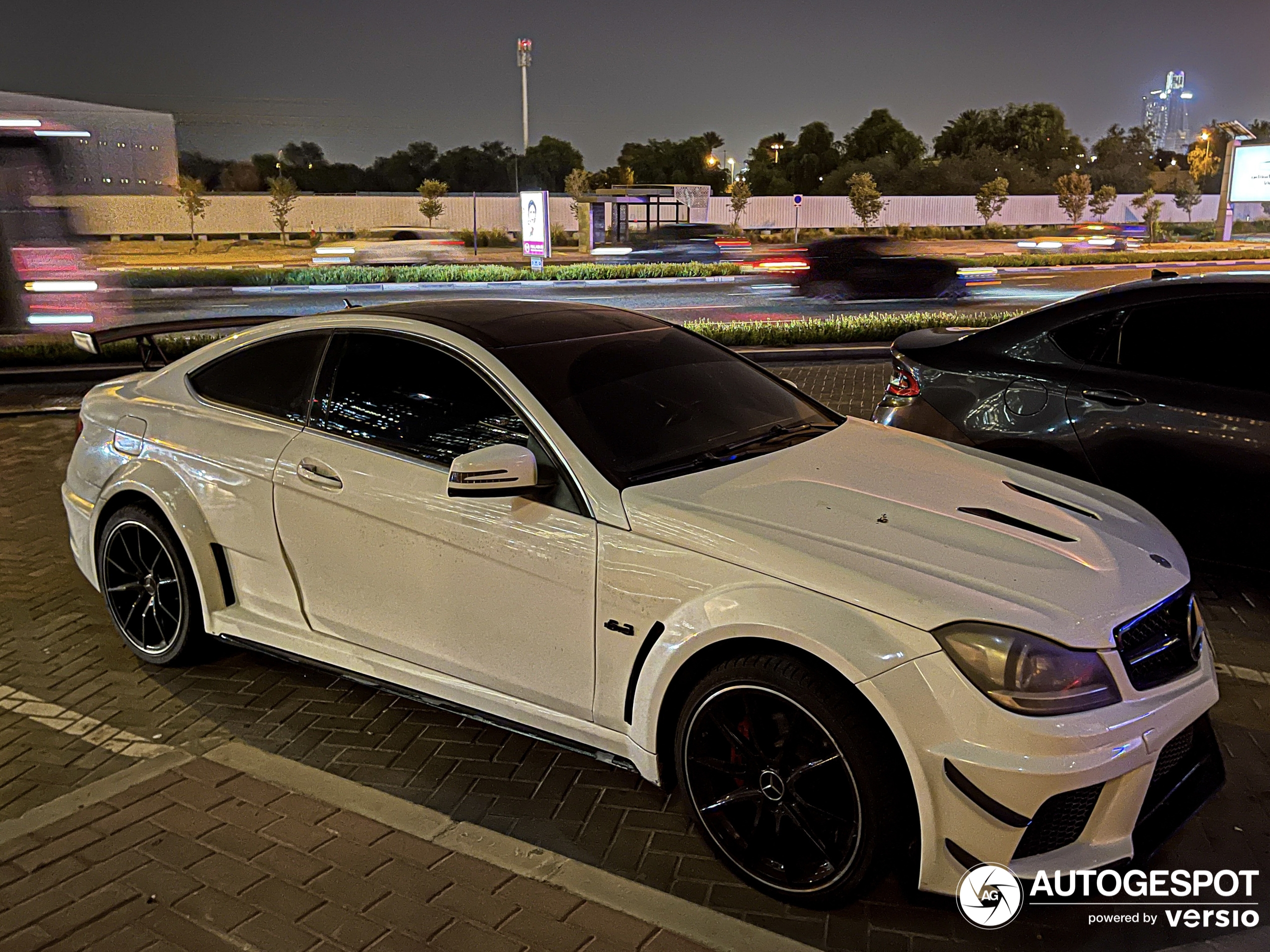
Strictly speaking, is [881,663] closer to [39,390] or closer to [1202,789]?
[1202,789]

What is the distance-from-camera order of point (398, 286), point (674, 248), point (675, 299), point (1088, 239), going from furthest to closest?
point (1088, 239) < point (674, 248) < point (398, 286) < point (675, 299)

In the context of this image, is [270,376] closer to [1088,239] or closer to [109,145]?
[109,145]

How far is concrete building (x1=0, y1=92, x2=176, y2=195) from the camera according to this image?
14.5 m

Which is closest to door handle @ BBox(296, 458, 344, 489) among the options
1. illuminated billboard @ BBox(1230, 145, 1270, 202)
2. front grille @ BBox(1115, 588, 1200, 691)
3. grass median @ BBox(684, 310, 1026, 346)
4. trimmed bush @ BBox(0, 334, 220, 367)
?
front grille @ BBox(1115, 588, 1200, 691)

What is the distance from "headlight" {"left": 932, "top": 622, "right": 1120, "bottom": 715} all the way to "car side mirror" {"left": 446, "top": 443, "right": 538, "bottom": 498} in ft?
4.42

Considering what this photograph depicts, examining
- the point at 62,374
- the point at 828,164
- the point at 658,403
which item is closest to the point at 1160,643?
the point at 658,403

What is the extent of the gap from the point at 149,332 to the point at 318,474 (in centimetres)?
228

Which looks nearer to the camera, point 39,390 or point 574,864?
point 574,864

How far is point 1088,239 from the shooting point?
3325 centimetres

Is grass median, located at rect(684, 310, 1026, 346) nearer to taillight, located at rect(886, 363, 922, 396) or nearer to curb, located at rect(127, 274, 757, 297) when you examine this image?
curb, located at rect(127, 274, 757, 297)

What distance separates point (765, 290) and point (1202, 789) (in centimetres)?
1981

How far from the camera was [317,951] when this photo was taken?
2.81 m

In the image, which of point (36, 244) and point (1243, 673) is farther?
point (36, 244)

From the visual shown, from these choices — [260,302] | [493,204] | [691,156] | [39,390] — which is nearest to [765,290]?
[493,204]
